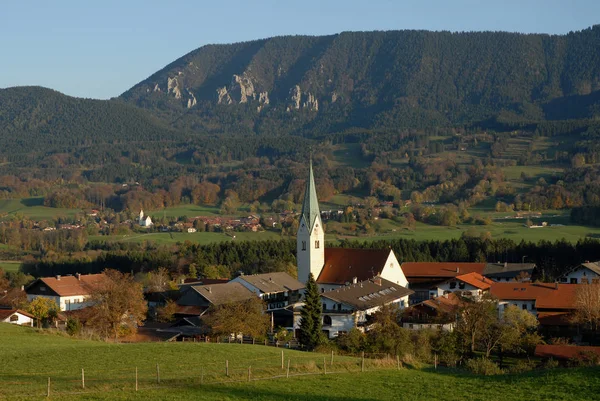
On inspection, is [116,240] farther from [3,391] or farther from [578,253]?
[3,391]

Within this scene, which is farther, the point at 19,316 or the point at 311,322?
the point at 19,316

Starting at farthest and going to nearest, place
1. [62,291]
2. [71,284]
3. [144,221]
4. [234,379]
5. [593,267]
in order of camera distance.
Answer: [144,221]
[71,284]
[593,267]
[62,291]
[234,379]

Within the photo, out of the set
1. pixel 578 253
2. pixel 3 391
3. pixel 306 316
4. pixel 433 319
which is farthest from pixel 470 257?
pixel 3 391

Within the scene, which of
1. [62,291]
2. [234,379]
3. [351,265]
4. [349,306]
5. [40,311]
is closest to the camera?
[234,379]

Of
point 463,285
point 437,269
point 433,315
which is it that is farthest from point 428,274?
point 433,315

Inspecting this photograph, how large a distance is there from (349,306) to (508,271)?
905 inches

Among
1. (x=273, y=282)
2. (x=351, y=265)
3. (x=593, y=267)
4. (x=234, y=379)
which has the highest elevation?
(x=234, y=379)

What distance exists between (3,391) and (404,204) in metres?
124

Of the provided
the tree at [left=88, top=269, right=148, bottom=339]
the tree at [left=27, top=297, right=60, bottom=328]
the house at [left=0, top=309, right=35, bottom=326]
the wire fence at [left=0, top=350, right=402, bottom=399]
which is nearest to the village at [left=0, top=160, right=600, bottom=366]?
the house at [left=0, top=309, right=35, bottom=326]

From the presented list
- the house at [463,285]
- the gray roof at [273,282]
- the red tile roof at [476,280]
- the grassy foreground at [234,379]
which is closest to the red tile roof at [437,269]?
the red tile roof at [476,280]

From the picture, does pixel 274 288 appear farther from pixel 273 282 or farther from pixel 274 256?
pixel 274 256

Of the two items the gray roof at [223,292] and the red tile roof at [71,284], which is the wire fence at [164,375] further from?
the red tile roof at [71,284]

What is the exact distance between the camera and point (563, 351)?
3922 cm

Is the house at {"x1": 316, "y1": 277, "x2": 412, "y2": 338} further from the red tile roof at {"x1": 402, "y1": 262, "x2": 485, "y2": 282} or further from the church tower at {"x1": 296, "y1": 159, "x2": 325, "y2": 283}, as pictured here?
the red tile roof at {"x1": 402, "y1": 262, "x2": 485, "y2": 282}
